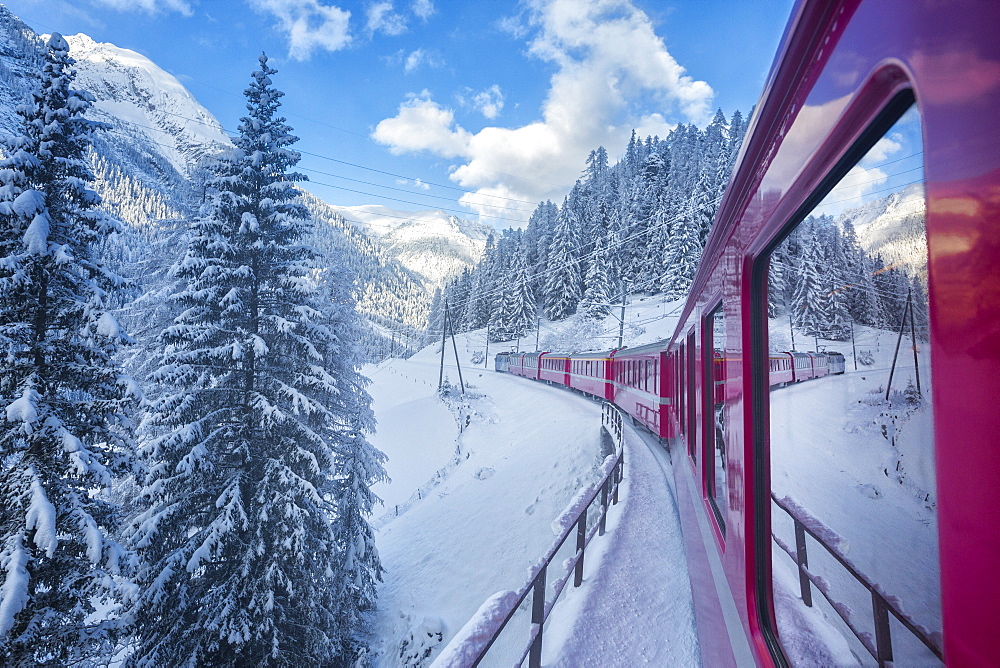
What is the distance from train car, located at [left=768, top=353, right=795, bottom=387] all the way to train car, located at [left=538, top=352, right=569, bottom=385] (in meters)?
32.5

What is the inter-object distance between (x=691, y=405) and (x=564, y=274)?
197ft

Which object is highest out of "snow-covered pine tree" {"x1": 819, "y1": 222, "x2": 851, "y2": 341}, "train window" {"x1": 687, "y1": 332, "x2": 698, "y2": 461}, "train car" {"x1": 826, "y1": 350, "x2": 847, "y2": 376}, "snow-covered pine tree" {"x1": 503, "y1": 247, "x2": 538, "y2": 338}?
"snow-covered pine tree" {"x1": 503, "y1": 247, "x2": 538, "y2": 338}

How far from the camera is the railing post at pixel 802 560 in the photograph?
1.85m

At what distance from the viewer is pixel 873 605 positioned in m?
1.26

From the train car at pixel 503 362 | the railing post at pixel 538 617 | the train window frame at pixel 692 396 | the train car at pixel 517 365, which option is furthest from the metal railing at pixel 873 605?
the train car at pixel 503 362

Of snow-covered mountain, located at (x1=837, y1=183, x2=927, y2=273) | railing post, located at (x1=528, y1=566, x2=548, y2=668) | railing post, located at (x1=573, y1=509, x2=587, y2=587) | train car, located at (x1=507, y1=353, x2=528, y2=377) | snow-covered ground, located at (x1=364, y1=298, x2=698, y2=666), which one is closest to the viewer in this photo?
snow-covered mountain, located at (x1=837, y1=183, x2=927, y2=273)

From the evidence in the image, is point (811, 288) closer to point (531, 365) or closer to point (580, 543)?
point (580, 543)

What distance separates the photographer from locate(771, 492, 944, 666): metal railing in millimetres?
1088

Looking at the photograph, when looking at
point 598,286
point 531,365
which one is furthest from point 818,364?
point 598,286

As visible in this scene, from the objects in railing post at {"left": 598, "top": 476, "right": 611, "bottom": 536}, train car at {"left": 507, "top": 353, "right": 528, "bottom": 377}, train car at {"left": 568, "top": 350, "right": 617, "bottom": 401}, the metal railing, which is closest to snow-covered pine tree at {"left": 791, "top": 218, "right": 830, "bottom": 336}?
the metal railing

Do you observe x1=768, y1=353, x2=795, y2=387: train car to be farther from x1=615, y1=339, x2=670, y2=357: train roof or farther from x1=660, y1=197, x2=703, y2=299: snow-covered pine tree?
x1=660, y1=197, x2=703, y2=299: snow-covered pine tree

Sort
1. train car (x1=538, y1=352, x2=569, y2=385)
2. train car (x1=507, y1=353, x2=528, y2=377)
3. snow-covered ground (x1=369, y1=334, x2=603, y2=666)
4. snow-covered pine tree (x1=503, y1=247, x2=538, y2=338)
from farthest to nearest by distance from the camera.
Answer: snow-covered pine tree (x1=503, y1=247, x2=538, y2=338), train car (x1=507, y1=353, x2=528, y2=377), train car (x1=538, y1=352, x2=569, y2=385), snow-covered ground (x1=369, y1=334, x2=603, y2=666)

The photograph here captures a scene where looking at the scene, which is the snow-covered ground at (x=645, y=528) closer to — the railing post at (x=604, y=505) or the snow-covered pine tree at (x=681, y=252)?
the railing post at (x=604, y=505)

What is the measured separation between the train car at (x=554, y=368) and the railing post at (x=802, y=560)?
108ft
